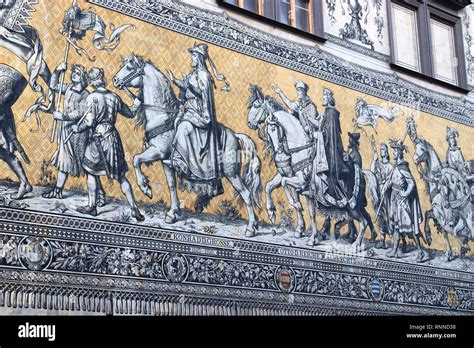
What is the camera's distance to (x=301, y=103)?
10.1 m

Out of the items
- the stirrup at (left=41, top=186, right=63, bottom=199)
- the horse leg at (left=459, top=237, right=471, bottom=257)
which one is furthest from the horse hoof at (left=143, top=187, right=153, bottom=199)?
the horse leg at (left=459, top=237, right=471, bottom=257)

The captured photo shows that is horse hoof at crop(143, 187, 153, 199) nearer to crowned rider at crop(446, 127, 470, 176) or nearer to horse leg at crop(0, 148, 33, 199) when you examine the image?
horse leg at crop(0, 148, 33, 199)

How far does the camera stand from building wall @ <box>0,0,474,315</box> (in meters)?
7.55

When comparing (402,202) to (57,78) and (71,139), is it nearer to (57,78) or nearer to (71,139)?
(71,139)

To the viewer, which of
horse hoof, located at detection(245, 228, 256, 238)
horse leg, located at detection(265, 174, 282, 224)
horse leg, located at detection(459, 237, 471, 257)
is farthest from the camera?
horse leg, located at detection(459, 237, 471, 257)

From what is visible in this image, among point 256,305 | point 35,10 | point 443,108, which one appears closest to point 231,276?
point 256,305

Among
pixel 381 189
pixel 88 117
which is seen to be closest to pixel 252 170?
pixel 88 117

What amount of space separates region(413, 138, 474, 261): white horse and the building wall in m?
0.08

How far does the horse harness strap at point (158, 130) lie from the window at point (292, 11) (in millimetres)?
1730

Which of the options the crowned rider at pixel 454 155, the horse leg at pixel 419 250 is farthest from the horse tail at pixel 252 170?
the crowned rider at pixel 454 155

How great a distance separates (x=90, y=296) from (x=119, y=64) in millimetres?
2211

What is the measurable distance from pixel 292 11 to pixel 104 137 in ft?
10.8

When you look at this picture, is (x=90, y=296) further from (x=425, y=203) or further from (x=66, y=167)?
(x=425, y=203)
